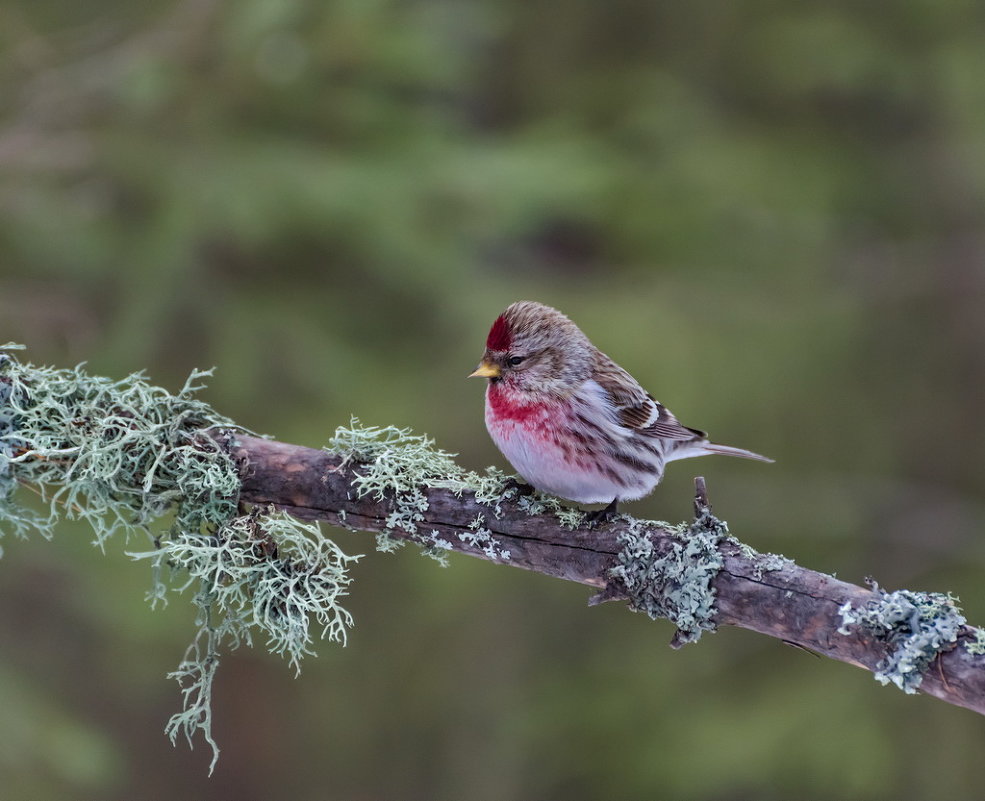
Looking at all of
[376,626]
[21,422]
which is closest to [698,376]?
[376,626]

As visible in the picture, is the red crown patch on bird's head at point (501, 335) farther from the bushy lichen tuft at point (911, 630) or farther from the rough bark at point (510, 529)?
the bushy lichen tuft at point (911, 630)

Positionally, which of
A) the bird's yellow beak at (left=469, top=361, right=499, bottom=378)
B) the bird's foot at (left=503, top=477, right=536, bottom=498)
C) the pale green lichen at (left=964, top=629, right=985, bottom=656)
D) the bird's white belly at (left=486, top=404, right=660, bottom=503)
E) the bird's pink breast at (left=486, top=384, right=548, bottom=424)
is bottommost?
the pale green lichen at (left=964, top=629, right=985, bottom=656)

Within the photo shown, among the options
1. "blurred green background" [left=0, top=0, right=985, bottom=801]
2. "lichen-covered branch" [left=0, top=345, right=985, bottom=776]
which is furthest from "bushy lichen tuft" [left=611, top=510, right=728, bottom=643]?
"blurred green background" [left=0, top=0, right=985, bottom=801]

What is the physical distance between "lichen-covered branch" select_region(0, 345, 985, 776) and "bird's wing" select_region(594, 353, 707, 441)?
0.60 m

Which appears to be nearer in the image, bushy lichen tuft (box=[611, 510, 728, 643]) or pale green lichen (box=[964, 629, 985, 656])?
pale green lichen (box=[964, 629, 985, 656])


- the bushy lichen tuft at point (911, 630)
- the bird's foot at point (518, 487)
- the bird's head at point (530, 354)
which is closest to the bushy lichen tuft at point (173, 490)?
the bird's foot at point (518, 487)

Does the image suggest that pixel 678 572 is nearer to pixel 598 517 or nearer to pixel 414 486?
pixel 598 517

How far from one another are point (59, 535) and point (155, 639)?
106 centimetres

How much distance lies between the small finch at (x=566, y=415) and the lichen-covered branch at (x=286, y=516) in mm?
247

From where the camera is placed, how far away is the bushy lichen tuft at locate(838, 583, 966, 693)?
6.88 ft

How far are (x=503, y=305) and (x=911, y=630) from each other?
327cm

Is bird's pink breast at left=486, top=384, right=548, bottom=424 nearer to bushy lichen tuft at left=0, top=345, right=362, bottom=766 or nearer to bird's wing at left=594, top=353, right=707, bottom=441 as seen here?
bird's wing at left=594, top=353, right=707, bottom=441

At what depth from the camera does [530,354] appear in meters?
3.28

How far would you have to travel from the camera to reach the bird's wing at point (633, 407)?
3.29 m
